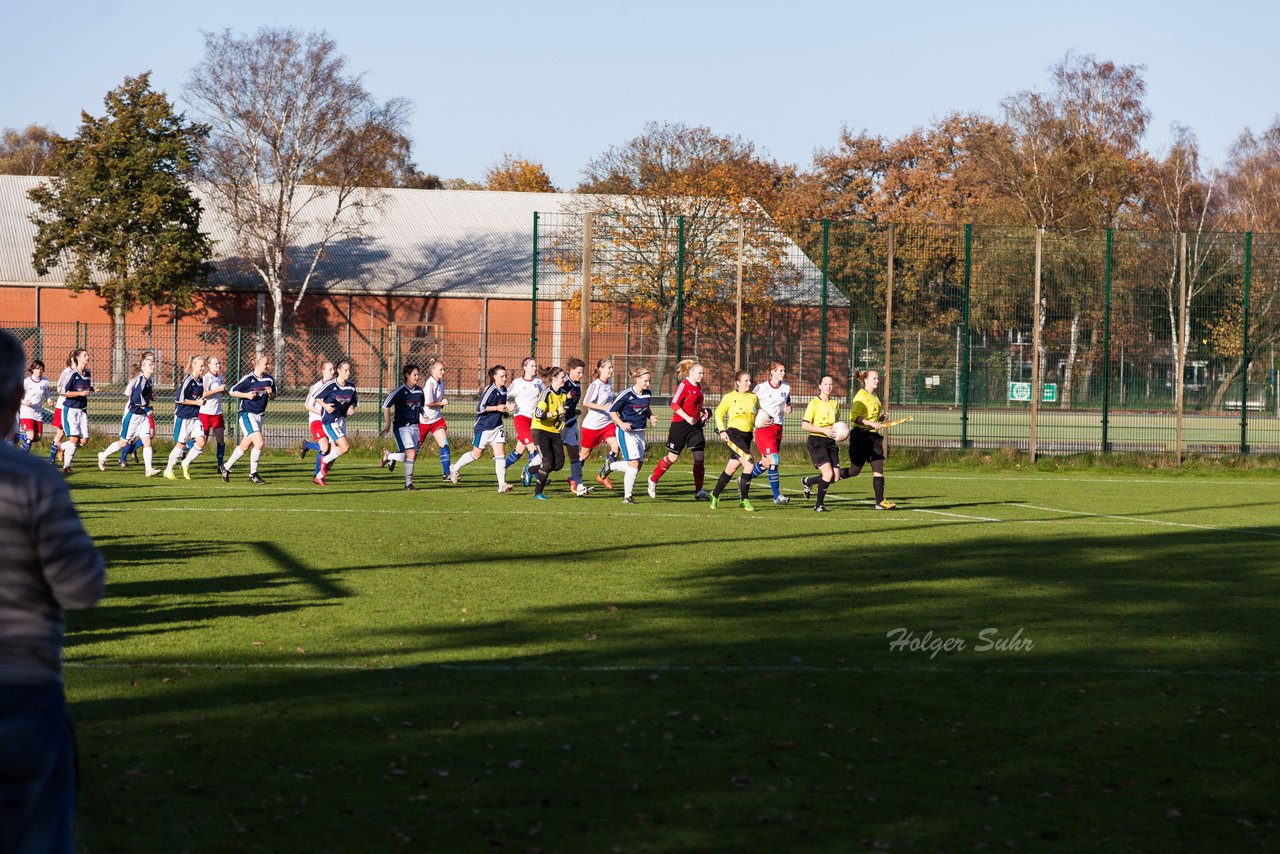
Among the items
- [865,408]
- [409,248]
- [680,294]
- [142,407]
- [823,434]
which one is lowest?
[823,434]

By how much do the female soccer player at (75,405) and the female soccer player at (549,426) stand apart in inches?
326

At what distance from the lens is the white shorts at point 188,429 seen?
72.5 feet

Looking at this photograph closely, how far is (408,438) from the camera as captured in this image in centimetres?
2138

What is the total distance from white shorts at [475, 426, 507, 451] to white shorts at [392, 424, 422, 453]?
0.93m

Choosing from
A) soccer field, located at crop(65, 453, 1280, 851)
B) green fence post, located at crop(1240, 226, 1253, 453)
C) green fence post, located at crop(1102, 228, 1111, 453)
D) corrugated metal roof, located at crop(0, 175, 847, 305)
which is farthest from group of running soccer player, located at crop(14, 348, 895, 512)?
corrugated metal roof, located at crop(0, 175, 847, 305)

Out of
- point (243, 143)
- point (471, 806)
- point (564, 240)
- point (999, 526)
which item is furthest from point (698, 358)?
point (243, 143)

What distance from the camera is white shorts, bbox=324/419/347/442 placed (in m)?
21.4

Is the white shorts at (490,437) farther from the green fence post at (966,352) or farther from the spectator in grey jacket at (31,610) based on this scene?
the spectator in grey jacket at (31,610)

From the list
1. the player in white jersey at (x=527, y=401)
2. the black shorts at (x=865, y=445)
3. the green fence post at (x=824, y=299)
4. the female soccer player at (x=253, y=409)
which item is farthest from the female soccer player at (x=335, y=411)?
the green fence post at (x=824, y=299)

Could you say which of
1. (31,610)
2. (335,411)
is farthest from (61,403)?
(31,610)

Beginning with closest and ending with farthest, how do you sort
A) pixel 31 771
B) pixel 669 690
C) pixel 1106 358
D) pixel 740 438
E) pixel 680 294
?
pixel 31 771 → pixel 669 690 → pixel 740 438 → pixel 680 294 → pixel 1106 358

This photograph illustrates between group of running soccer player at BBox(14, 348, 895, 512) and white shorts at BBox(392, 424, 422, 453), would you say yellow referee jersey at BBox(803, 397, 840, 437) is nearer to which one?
group of running soccer player at BBox(14, 348, 895, 512)

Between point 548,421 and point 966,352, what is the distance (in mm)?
12532

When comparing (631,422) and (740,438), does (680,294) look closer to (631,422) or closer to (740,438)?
(631,422)
